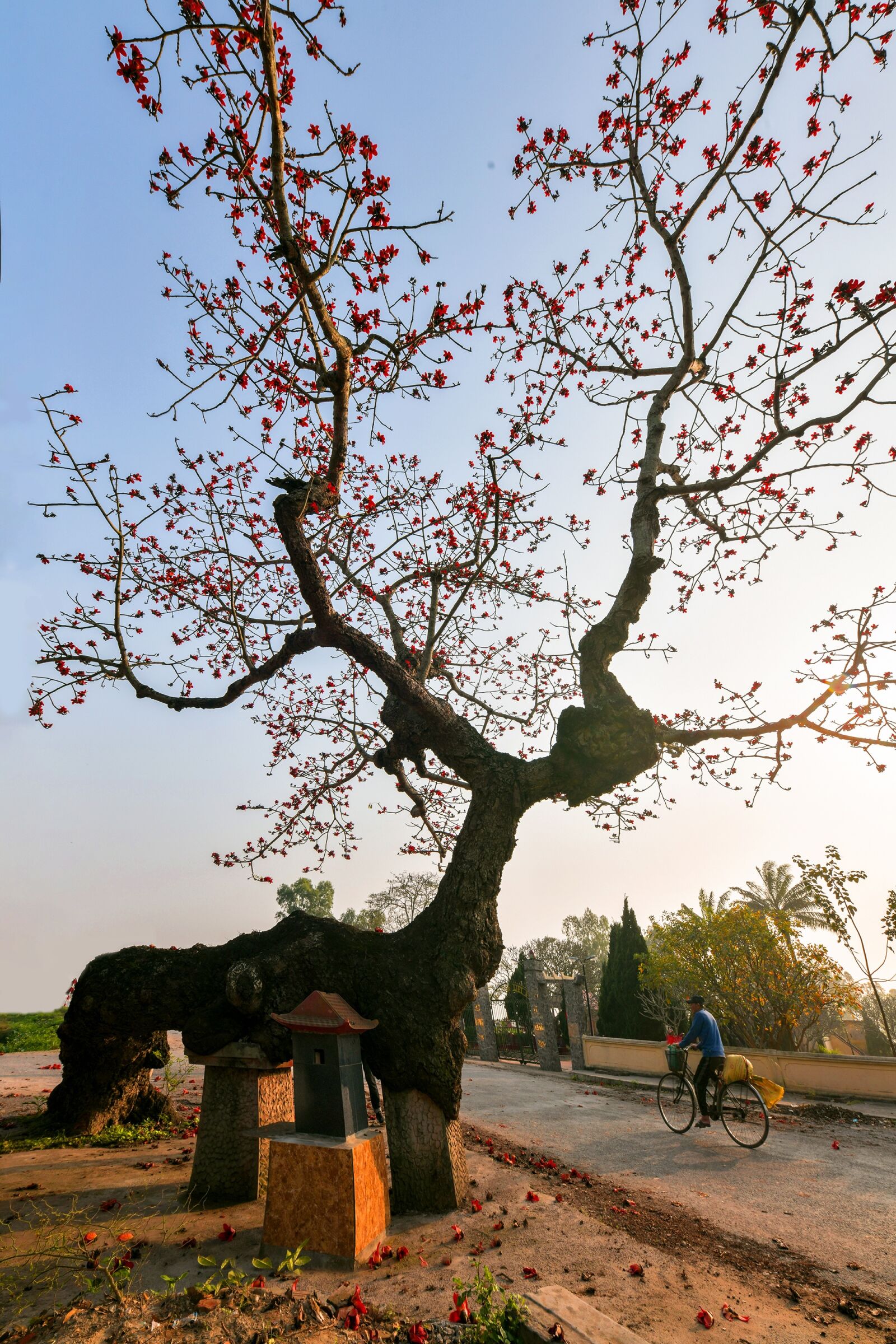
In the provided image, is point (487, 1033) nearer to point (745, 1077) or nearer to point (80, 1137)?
point (745, 1077)

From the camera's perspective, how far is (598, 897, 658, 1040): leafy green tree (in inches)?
745

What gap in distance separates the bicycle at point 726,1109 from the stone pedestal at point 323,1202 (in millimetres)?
5116

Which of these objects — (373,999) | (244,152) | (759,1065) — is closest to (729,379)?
(244,152)

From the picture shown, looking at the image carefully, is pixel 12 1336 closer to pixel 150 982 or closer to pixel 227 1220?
pixel 227 1220

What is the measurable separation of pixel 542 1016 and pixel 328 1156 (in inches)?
529

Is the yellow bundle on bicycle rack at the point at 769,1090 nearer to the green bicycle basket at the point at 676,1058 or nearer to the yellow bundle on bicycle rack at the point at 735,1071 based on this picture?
the yellow bundle on bicycle rack at the point at 735,1071

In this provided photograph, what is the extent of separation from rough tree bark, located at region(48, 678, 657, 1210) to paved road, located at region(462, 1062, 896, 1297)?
8.19 ft


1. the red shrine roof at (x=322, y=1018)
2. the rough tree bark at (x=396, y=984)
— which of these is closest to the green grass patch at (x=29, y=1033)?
the rough tree bark at (x=396, y=984)

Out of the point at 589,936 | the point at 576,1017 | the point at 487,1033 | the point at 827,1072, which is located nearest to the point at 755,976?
the point at 827,1072

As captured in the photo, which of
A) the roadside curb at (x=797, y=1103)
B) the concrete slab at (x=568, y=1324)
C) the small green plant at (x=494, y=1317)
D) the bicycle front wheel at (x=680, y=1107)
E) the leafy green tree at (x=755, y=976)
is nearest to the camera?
the concrete slab at (x=568, y=1324)

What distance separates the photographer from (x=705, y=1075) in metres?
8.21

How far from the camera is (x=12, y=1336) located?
9.64ft

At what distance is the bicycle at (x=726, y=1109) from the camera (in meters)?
8.00

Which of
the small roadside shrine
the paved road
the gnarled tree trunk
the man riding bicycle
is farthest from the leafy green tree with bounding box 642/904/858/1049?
the small roadside shrine
